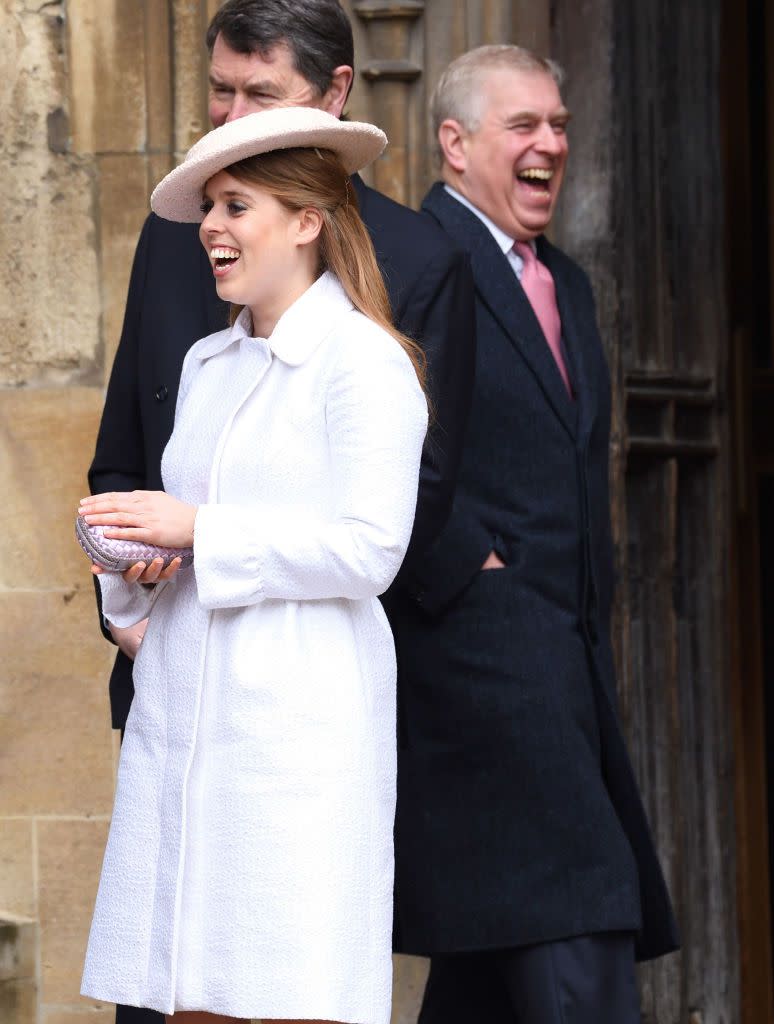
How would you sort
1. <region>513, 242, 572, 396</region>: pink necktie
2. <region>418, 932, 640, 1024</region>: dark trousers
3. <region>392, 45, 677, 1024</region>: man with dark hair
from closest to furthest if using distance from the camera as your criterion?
<region>418, 932, 640, 1024</region>: dark trousers, <region>392, 45, 677, 1024</region>: man with dark hair, <region>513, 242, 572, 396</region>: pink necktie

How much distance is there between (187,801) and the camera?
2729mm

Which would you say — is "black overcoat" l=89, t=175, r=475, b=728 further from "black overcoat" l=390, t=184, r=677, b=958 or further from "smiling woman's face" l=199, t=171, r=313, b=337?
"smiling woman's face" l=199, t=171, r=313, b=337

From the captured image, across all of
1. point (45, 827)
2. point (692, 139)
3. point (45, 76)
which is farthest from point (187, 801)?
point (692, 139)

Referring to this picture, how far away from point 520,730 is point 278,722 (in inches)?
33.1

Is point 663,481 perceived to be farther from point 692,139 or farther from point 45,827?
point 45,827

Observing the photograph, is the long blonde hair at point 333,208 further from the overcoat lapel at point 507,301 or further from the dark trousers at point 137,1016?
the dark trousers at point 137,1016

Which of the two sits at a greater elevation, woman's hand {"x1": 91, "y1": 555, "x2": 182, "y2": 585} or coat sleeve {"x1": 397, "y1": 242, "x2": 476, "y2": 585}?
coat sleeve {"x1": 397, "y1": 242, "x2": 476, "y2": 585}

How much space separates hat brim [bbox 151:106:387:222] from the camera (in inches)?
111

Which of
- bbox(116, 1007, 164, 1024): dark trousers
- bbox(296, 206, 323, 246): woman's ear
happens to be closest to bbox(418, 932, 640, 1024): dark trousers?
bbox(116, 1007, 164, 1024): dark trousers

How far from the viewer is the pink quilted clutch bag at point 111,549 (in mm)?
2697

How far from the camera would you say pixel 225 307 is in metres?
3.46

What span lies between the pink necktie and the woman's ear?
2.98ft

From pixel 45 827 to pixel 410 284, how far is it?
62.9 inches

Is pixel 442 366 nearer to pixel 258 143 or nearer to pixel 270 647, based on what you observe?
pixel 258 143
